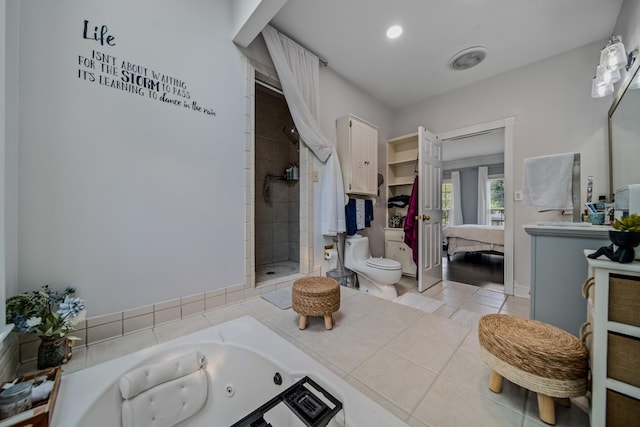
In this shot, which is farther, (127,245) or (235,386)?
(127,245)

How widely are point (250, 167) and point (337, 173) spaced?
960 millimetres

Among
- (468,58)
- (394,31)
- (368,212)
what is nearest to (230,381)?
(368,212)

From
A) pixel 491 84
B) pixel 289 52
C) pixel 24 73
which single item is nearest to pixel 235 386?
pixel 24 73

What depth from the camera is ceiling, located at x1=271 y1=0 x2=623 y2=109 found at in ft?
5.87

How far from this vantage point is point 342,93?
2.79 meters

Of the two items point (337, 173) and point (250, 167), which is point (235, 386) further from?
point (337, 173)

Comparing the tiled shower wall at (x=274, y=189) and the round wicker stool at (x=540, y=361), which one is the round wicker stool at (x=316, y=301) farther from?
the tiled shower wall at (x=274, y=189)

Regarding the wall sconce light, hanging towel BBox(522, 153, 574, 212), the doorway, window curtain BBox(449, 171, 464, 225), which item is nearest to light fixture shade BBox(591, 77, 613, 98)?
the wall sconce light

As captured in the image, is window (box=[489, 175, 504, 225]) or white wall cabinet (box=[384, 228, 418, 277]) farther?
window (box=[489, 175, 504, 225])

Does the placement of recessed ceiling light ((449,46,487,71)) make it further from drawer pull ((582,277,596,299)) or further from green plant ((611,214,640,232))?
drawer pull ((582,277,596,299))

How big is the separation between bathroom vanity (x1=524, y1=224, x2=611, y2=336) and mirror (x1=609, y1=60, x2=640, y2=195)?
671 mm

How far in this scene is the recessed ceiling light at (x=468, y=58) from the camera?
2.27 meters

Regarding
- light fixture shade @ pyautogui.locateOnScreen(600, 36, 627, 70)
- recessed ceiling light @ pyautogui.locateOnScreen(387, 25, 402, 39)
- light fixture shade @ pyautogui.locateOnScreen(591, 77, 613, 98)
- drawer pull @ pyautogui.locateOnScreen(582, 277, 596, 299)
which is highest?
recessed ceiling light @ pyautogui.locateOnScreen(387, 25, 402, 39)

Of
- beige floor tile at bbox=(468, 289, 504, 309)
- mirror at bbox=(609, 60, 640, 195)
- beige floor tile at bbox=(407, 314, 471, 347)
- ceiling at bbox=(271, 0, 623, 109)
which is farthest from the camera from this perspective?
beige floor tile at bbox=(468, 289, 504, 309)
